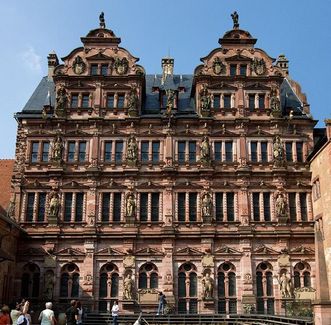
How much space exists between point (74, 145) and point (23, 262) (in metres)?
9.06

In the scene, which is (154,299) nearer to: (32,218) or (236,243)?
(236,243)

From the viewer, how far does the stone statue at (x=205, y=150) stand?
34281mm

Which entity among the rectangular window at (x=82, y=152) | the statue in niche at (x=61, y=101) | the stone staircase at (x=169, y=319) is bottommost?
the stone staircase at (x=169, y=319)

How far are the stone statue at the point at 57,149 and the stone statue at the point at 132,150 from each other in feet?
16.1

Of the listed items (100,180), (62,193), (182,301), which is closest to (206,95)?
(100,180)

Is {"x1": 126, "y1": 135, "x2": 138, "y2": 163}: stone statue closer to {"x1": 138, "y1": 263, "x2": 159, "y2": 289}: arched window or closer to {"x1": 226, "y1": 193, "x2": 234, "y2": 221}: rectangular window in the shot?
{"x1": 226, "y1": 193, "x2": 234, "y2": 221}: rectangular window

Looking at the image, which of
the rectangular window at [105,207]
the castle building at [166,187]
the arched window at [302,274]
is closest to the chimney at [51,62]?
the castle building at [166,187]

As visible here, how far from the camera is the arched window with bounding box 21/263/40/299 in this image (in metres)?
32.2

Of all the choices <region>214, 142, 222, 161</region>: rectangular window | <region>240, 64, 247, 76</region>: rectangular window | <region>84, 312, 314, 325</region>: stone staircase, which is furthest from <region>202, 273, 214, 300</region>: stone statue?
<region>240, 64, 247, 76</region>: rectangular window

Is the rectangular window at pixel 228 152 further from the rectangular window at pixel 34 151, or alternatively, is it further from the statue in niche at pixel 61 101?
the rectangular window at pixel 34 151

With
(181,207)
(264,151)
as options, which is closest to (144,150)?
(181,207)

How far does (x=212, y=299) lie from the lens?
3147cm

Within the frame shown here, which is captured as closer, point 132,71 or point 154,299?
point 154,299

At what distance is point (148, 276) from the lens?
106 ft
